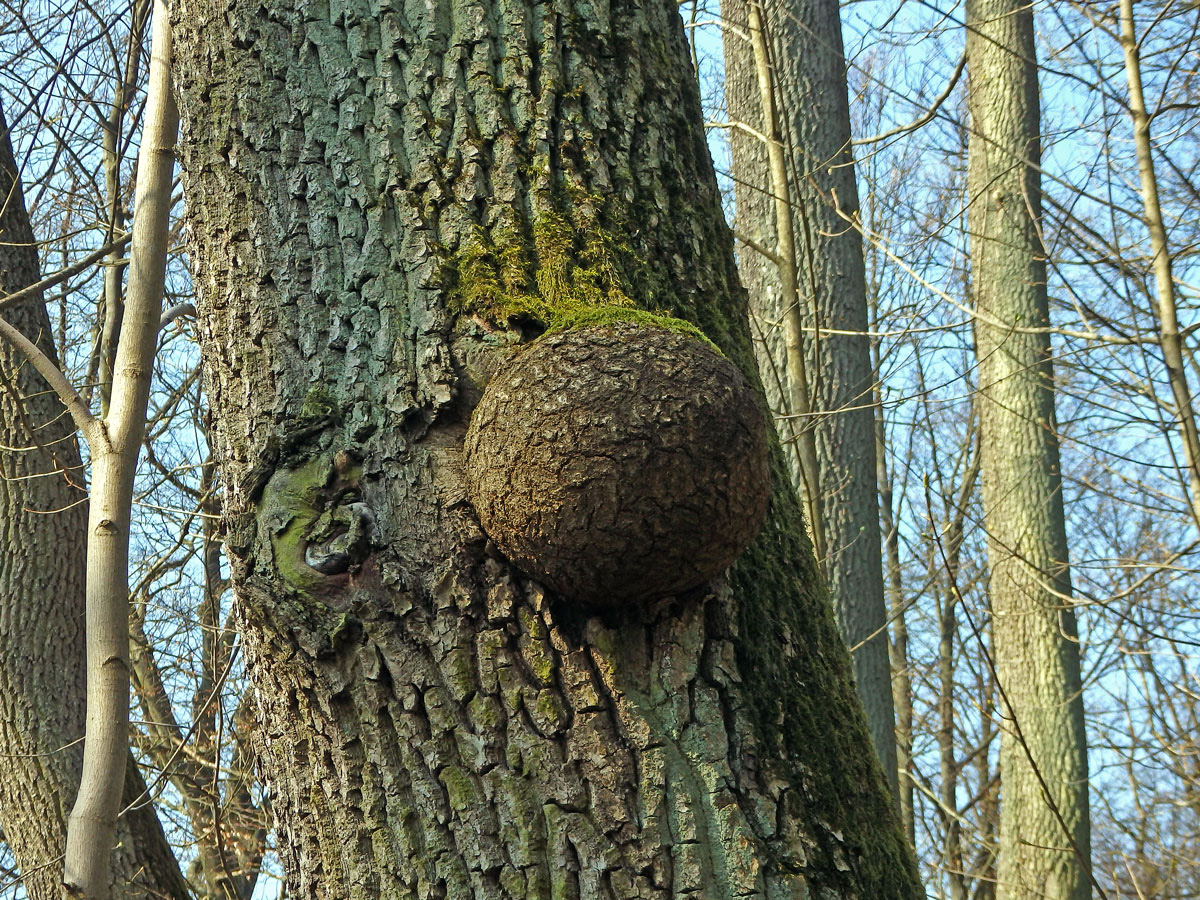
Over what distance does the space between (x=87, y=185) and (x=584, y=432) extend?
229 inches

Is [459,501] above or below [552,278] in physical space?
below

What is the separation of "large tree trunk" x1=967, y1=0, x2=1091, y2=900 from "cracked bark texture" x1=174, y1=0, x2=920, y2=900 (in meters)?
6.12

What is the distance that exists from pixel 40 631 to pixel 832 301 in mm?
4321

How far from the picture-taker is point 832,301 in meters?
5.78

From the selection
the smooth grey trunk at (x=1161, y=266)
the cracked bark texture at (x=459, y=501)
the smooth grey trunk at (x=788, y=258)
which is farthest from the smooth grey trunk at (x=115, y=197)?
the smooth grey trunk at (x=1161, y=266)

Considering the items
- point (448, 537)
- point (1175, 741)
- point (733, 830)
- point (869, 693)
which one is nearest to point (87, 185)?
Result: point (869, 693)

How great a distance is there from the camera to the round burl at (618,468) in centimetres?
129

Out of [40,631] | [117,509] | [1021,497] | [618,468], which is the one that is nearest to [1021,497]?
[1021,497]

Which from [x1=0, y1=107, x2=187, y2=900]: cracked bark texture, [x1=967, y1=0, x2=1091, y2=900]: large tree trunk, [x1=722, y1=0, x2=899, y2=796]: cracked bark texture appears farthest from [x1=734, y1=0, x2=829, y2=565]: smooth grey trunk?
[x1=967, y1=0, x2=1091, y2=900]: large tree trunk

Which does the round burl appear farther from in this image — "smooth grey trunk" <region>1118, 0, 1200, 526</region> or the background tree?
the background tree

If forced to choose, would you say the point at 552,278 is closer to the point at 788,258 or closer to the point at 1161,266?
the point at 788,258

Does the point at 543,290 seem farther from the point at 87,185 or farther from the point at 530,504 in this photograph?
the point at 87,185

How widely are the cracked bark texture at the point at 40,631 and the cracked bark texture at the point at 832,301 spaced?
3518 millimetres

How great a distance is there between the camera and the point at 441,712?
1300 millimetres
